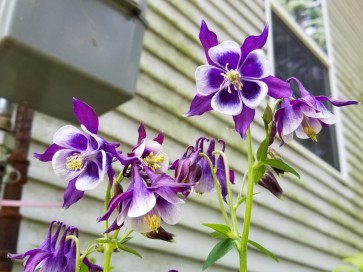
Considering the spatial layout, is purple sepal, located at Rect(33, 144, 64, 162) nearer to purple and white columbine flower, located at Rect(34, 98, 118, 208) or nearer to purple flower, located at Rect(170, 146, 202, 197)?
purple and white columbine flower, located at Rect(34, 98, 118, 208)

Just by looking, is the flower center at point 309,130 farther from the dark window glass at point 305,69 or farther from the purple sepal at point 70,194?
the dark window glass at point 305,69

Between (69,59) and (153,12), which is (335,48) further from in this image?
(69,59)

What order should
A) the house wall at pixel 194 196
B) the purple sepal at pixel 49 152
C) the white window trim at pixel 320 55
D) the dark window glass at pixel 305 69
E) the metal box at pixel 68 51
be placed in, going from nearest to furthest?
the purple sepal at pixel 49 152 < the metal box at pixel 68 51 < the house wall at pixel 194 196 < the white window trim at pixel 320 55 < the dark window glass at pixel 305 69

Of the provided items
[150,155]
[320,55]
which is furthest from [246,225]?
[320,55]

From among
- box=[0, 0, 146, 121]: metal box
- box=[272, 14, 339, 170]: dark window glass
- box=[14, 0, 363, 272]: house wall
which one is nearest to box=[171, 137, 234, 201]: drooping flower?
box=[0, 0, 146, 121]: metal box

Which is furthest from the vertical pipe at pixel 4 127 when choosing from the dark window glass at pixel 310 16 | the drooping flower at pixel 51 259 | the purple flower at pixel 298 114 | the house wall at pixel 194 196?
the dark window glass at pixel 310 16

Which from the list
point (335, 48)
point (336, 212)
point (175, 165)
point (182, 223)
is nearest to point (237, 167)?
point (182, 223)

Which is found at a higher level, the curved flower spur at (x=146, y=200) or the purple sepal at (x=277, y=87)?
the purple sepal at (x=277, y=87)

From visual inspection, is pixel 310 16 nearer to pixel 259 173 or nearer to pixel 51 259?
pixel 259 173
